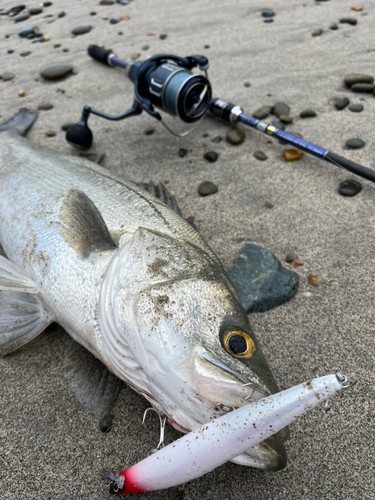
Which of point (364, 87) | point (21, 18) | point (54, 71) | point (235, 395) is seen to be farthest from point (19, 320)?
point (21, 18)

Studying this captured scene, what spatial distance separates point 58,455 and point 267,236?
5.48 ft

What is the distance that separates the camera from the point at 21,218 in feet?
6.61

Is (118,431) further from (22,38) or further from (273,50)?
(22,38)

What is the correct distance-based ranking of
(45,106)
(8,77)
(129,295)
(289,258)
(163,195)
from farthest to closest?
(8,77), (45,106), (163,195), (289,258), (129,295)

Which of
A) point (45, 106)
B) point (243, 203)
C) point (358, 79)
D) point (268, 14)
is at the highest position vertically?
point (268, 14)

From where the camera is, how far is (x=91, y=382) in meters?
1.67

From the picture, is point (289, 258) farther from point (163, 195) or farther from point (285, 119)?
point (285, 119)

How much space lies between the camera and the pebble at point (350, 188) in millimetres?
2523

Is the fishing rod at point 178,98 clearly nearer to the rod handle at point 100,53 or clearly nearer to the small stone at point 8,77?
the rod handle at point 100,53

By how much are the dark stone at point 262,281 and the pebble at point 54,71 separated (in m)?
3.33

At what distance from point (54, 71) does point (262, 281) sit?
11.8 ft

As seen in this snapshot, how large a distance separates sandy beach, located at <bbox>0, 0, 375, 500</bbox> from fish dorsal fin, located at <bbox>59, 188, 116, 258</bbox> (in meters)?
0.55

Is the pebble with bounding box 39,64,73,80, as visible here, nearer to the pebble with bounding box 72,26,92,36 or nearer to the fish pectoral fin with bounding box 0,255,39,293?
the pebble with bounding box 72,26,92,36

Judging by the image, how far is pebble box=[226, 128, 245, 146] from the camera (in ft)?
10.2
